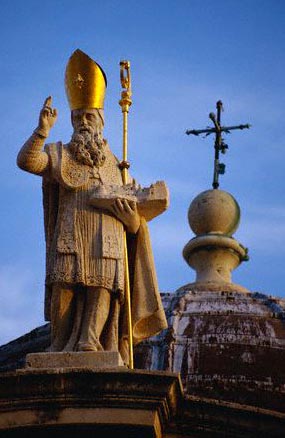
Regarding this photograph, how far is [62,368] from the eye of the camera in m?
17.9

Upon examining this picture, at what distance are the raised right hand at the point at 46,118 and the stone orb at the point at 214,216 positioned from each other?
53.0 ft

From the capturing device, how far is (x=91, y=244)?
63.3 ft

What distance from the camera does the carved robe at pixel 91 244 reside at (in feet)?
62.7

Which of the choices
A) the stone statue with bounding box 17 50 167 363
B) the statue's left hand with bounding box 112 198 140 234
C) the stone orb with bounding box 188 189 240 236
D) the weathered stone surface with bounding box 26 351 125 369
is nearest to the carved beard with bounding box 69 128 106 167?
the stone statue with bounding box 17 50 167 363

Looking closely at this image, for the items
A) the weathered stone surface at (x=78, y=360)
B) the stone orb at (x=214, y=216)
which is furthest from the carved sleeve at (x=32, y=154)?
the stone orb at (x=214, y=216)

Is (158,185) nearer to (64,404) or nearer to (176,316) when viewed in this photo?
(64,404)

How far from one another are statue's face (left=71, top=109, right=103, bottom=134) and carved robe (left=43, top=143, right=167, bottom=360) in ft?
1.28

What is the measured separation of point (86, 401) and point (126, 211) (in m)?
2.94

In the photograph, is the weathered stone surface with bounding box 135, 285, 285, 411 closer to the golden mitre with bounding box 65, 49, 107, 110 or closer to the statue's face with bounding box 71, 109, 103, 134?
the statue's face with bounding box 71, 109, 103, 134

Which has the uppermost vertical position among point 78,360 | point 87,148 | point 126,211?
point 87,148

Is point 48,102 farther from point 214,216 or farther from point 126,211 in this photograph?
point 214,216

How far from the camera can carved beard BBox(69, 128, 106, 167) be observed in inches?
787

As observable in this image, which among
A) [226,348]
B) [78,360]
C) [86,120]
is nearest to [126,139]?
[86,120]

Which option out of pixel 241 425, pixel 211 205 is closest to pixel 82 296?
pixel 241 425
